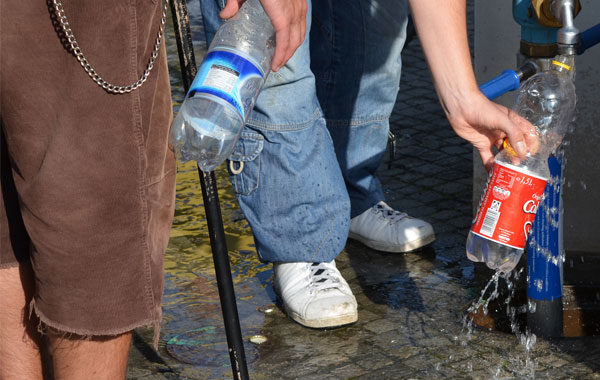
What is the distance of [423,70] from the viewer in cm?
664

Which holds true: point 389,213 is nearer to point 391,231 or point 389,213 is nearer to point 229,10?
point 391,231

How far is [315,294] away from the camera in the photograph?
3580 millimetres

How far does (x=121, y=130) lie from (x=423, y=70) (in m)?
4.73

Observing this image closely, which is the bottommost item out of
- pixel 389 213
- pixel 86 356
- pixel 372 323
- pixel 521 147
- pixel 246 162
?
pixel 372 323

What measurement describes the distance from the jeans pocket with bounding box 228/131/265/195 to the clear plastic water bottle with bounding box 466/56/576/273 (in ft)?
2.90

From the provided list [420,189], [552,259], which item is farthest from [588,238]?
[420,189]

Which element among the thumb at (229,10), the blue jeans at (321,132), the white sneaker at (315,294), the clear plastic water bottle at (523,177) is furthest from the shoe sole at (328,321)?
the thumb at (229,10)

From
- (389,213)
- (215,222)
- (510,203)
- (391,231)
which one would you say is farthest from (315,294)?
(510,203)

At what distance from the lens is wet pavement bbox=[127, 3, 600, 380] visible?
3236 mm

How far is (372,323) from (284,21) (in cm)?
165

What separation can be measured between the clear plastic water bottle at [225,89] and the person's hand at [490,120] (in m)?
0.56

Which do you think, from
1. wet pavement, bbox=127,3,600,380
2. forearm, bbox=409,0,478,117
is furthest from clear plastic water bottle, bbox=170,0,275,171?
wet pavement, bbox=127,3,600,380

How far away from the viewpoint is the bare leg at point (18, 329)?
242 cm

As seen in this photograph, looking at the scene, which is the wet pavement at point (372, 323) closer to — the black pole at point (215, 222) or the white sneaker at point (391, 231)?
the white sneaker at point (391, 231)
